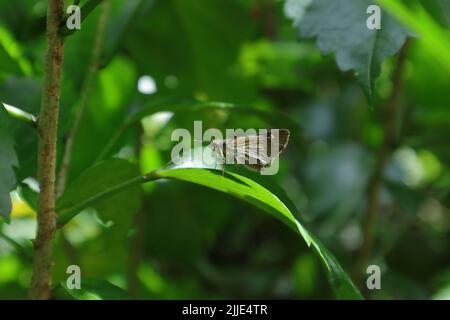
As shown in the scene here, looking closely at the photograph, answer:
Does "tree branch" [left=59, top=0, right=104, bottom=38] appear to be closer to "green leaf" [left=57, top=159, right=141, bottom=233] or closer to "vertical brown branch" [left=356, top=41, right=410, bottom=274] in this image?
"green leaf" [left=57, top=159, right=141, bottom=233]

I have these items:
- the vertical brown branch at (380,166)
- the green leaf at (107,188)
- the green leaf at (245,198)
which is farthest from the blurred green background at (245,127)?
the green leaf at (245,198)

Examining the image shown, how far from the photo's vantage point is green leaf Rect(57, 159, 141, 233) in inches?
39.5

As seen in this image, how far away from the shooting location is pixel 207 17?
5.25ft

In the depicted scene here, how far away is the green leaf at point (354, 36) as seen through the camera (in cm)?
103

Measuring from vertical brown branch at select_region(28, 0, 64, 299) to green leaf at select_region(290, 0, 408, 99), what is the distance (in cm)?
39

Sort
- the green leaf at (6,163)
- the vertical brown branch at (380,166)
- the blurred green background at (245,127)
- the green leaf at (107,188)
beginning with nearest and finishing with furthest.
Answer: the green leaf at (6,163), the green leaf at (107,188), the blurred green background at (245,127), the vertical brown branch at (380,166)

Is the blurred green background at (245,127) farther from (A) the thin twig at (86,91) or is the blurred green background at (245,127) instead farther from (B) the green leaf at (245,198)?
(B) the green leaf at (245,198)

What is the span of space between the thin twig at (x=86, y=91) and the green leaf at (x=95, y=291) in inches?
7.1

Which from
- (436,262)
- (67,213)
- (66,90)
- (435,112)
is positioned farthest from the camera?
(436,262)

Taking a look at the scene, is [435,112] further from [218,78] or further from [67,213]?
[67,213]

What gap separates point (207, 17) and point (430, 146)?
1.92ft

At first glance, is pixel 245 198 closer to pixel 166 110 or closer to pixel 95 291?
pixel 95 291

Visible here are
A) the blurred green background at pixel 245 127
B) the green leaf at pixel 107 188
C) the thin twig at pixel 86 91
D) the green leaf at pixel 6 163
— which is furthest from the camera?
the blurred green background at pixel 245 127
